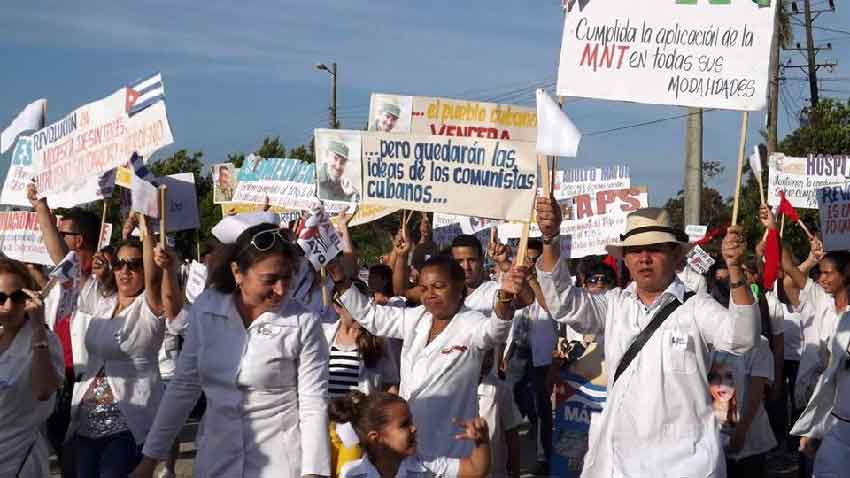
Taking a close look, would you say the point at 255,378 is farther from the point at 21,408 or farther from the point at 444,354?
the point at 444,354

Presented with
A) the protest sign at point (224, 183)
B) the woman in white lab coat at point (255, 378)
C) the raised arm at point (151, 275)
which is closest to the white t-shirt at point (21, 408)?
the woman in white lab coat at point (255, 378)

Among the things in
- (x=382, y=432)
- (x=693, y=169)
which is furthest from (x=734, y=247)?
(x=693, y=169)

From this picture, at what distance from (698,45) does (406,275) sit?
3515mm

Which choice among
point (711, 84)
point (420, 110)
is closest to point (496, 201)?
point (711, 84)

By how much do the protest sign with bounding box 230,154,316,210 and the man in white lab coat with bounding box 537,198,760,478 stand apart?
A: 690 cm

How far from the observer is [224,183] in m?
14.2

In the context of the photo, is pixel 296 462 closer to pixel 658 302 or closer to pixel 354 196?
pixel 658 302

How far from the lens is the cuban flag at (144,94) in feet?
24.2

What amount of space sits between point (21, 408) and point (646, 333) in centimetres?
277

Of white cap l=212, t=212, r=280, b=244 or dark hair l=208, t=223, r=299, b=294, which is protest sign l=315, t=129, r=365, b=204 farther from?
dark hair l=208, t=223, r=299, b=294

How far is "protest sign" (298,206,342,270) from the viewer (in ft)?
21.3

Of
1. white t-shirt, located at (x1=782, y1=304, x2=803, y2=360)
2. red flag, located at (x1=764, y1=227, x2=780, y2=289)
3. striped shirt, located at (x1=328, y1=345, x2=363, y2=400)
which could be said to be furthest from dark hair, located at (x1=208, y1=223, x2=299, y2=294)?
white t-shirt, located at (x1=782, y1=304, x2=803, y2=360)

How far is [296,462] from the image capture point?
4637mm

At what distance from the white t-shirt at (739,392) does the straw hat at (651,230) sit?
33.5 inches
